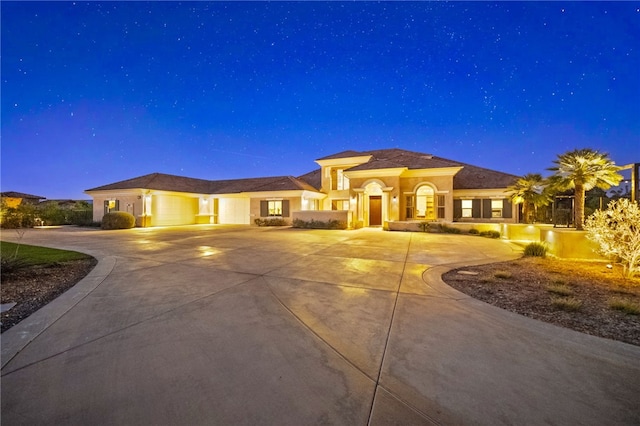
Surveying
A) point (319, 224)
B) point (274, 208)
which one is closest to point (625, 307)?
point (319, 224)

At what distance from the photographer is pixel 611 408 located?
213 centimetres

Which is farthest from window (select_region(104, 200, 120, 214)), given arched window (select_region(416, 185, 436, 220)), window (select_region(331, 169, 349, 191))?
arched window (select_region(416, 185, 436, 220))

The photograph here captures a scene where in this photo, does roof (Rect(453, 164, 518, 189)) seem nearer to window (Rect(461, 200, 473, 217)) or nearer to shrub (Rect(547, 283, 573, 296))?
window (Rect(461, 200, 473, 217))

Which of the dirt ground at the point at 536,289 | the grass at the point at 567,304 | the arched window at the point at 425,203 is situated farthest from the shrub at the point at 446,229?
the grass at the point at 567,304

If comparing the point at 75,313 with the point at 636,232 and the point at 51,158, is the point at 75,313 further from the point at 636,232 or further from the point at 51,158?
the point at 51,158

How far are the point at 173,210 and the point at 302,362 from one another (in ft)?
93.5

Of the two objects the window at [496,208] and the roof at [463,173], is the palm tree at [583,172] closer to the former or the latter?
the roof at [463,173]

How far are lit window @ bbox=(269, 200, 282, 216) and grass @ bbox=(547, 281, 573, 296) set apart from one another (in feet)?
72.8

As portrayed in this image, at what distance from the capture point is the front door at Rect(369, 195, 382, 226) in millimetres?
24578

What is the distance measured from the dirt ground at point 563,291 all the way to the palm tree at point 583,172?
9.05 feet

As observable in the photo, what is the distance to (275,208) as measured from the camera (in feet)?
86.0

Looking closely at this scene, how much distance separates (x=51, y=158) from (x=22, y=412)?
91362 millimetres

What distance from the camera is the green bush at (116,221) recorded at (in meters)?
21.1

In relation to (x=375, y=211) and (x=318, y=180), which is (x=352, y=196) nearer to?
(x=375, y=211)
